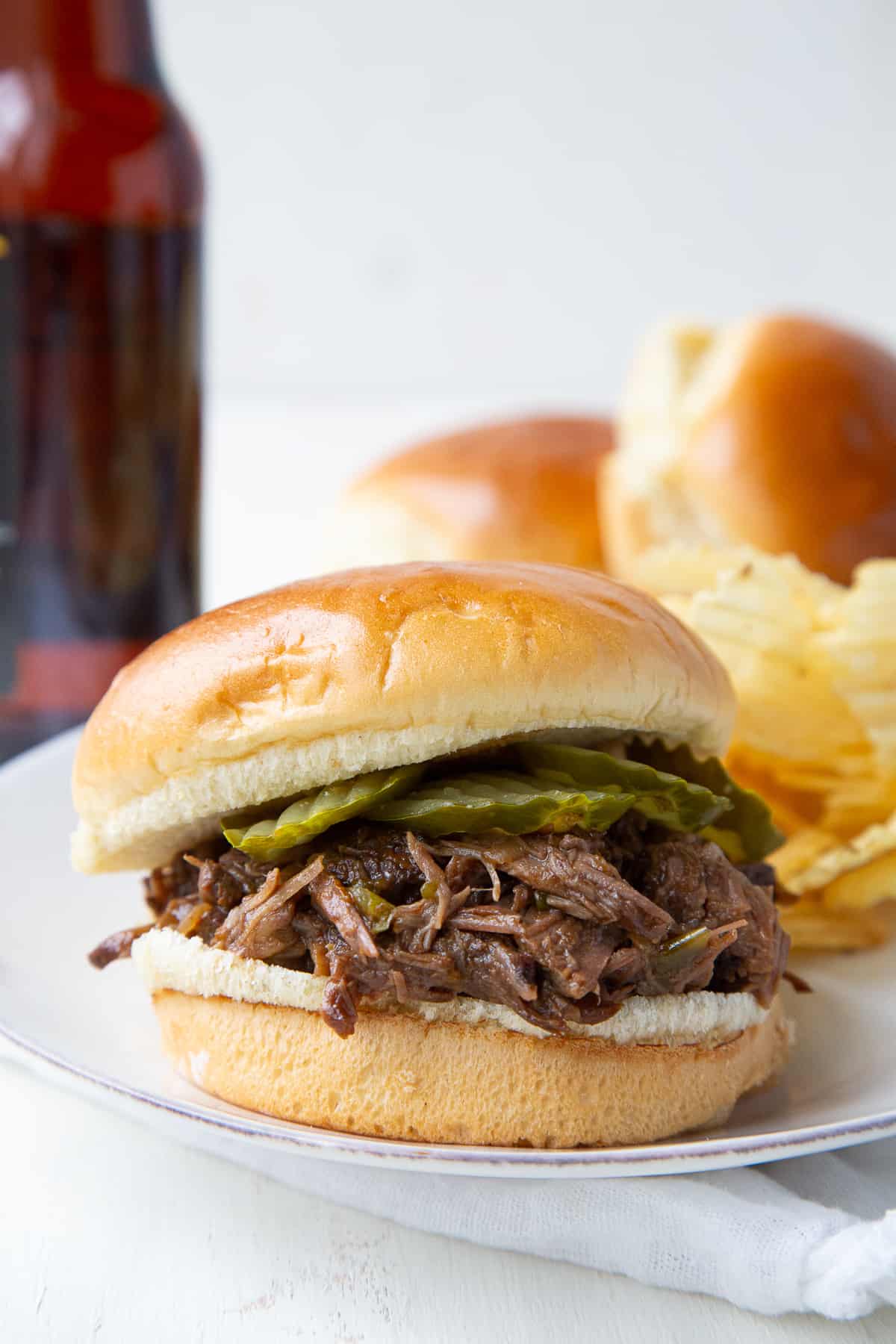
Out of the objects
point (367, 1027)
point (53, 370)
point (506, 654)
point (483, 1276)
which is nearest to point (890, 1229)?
point (483, 1276)

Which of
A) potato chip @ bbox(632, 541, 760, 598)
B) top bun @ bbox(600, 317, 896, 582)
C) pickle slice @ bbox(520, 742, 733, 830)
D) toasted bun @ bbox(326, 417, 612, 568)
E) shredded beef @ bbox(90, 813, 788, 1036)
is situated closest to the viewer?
shredded beef @ bbox(90, 813, 788, 1036)

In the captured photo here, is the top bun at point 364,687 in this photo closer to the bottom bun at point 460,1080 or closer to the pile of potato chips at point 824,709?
the bottom bun at point 460,1080

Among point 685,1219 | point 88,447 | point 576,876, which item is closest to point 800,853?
point 576,876

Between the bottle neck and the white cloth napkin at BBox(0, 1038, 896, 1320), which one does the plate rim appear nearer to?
the white cloth napkin at BBox(0, 1038, 896, 1320)

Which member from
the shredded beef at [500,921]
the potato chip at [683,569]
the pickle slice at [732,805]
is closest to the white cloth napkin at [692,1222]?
the shredded beef at [500,921]

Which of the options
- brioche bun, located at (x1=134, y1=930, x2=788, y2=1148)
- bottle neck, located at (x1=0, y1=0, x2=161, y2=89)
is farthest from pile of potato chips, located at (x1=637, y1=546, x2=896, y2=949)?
bottle neck, located at (x1=0, y1=0, x2=161, y2=89)

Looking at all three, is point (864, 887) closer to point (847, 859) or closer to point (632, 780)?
point (847, 859)

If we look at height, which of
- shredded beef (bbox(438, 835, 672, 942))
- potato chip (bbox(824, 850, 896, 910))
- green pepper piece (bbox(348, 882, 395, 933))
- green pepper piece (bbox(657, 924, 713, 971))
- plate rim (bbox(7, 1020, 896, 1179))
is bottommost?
potato chip (bbox(824, 850, 896, 910))
